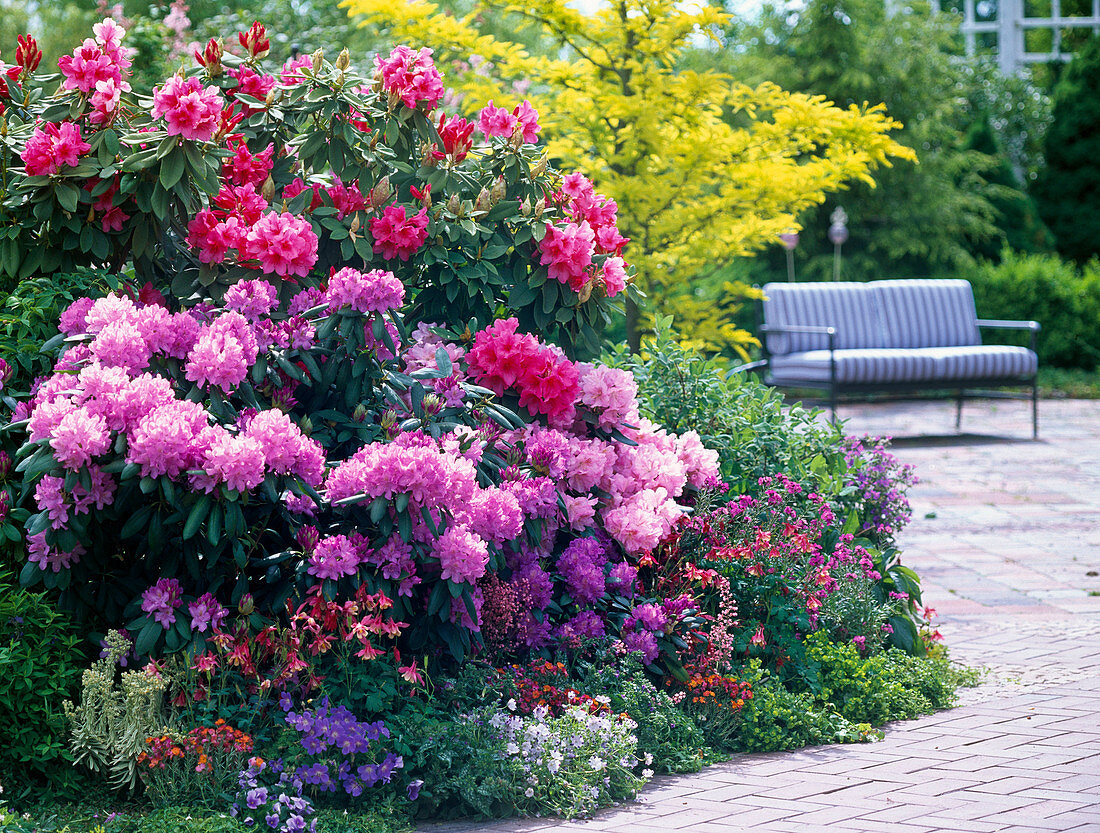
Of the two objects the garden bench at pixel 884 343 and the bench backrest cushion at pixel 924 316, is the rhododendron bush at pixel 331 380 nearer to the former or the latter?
the garden bench at pixel 884 343

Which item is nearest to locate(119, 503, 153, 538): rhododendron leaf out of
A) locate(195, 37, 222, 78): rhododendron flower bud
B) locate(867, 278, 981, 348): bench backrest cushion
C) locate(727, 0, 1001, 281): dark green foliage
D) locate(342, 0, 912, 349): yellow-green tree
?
locate(195, 37, 222, 78): rhododendron flower bud

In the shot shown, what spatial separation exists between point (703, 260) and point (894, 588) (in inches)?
109

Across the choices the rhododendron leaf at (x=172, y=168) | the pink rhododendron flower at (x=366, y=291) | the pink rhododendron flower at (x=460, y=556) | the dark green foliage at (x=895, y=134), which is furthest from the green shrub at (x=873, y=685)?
the dark green foliage at (x=895, y=134)

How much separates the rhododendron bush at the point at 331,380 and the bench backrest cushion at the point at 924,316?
705 centimetres

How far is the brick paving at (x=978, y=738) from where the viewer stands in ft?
9.84

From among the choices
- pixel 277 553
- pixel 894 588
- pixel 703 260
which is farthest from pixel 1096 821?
pixel 703 260

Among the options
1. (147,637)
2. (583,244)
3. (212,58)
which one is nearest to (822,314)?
(583,244)

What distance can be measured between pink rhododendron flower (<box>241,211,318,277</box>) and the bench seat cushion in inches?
271

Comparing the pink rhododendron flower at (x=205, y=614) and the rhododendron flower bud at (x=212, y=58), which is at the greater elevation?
the rhododendron flower bud at (x=212, y=58)

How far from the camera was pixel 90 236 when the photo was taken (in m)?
3.64

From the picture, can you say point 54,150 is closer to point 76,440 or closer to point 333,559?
point 76,440

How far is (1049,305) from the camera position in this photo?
15.7 m

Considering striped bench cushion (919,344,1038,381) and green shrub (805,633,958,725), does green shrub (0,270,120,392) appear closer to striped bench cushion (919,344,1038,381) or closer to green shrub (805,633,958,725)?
green shrub (805,633,958,725)

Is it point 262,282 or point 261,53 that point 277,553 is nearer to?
point 262,282
